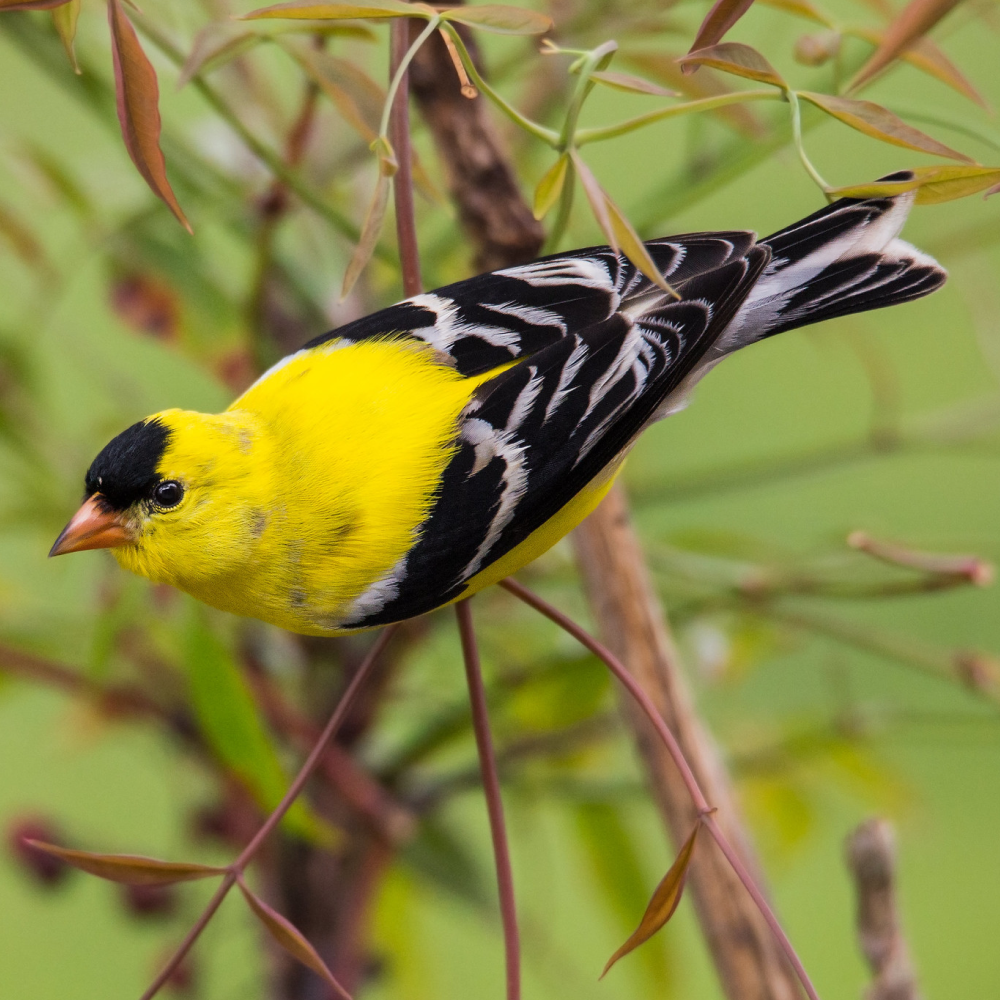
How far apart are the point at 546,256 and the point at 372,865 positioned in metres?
0.34

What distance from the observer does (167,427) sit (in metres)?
0.44

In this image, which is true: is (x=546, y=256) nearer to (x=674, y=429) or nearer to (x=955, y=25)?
(x=955, y=25)

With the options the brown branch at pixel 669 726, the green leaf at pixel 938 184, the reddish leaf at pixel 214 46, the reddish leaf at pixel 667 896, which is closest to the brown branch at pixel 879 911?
the brown branch at pixel 669 726

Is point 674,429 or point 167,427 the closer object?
point 167,427

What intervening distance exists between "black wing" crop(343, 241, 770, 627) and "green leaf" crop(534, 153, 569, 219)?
0.09m

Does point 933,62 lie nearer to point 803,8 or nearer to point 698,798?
point 803,8

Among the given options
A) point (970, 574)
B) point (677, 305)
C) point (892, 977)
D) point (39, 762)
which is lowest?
point (39, 762)

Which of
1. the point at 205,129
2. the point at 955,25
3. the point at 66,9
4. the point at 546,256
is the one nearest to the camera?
the point at 66,9

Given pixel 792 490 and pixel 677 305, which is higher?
pixel 677 305

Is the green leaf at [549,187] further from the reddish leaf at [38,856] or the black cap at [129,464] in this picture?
the reddish leaf at [38,856]

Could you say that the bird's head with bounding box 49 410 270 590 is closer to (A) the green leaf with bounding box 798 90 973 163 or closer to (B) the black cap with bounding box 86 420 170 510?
(B) the black cap with bounding box 86 420 170 510

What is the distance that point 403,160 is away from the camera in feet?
1.16

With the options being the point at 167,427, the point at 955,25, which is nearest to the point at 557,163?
the point at 167,427

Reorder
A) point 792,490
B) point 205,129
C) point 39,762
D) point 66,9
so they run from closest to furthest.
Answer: point 66,9, point 205,129, point 39,762, point 792,490
